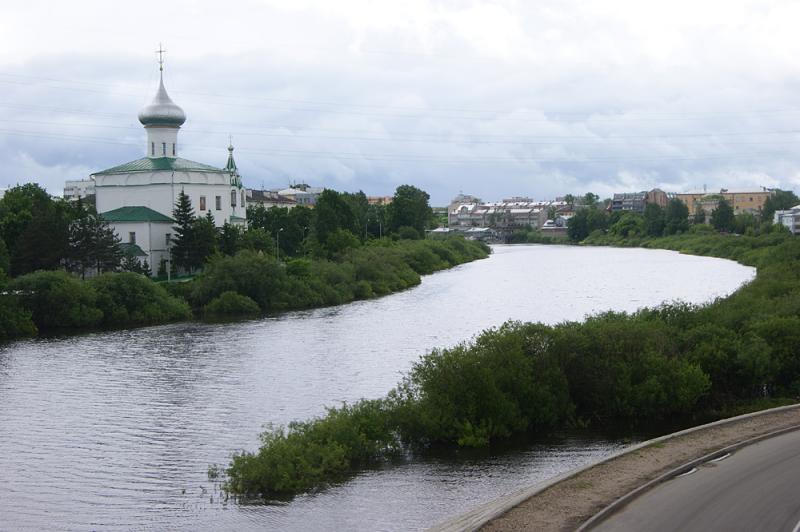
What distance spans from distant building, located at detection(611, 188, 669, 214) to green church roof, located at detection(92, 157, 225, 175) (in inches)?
4204

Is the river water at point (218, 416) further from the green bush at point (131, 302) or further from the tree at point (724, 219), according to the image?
the tree at point (724, 219)

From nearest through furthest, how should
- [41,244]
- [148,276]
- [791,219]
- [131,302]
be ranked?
[131,302] → [41,244] → [148,276] → [791,219]

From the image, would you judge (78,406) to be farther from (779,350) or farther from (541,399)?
(779,350)

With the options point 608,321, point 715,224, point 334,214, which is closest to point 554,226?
point 715,224

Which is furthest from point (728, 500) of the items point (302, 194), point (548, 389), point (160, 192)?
point (302, 194)

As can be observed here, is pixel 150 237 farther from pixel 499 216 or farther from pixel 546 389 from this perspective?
pixel 499 216

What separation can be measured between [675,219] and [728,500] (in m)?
97.3

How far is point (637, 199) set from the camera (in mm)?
157750

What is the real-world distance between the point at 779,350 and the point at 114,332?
A: 76.6ft

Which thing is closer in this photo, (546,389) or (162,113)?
(546,389)

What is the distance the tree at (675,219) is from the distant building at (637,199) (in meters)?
45.0

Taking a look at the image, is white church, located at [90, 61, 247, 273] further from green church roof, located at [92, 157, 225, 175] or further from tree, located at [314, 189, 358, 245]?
tree, located at [314, 189, 358, 245]

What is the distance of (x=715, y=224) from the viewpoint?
10112cm

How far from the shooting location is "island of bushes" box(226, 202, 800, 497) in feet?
55.3
